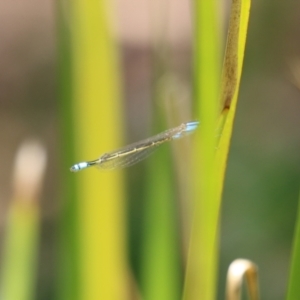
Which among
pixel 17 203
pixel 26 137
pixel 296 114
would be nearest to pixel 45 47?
pixel 26 137

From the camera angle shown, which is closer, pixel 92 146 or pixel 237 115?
pixel 92 146

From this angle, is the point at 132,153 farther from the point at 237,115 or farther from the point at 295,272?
the point at 237,115

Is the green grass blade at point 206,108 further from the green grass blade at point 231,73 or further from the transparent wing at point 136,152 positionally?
the transparent wing at point 136,152

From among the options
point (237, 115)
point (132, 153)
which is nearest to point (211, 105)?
point (132, 153)

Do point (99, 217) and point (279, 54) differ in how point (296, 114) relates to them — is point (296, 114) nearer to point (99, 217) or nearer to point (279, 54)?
point (279, 54)

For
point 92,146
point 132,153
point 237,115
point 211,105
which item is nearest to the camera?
point 211,105

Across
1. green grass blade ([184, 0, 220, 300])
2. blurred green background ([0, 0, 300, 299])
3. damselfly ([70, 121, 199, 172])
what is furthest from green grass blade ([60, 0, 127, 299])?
blurred green background ([0, 0, 300, 299])
